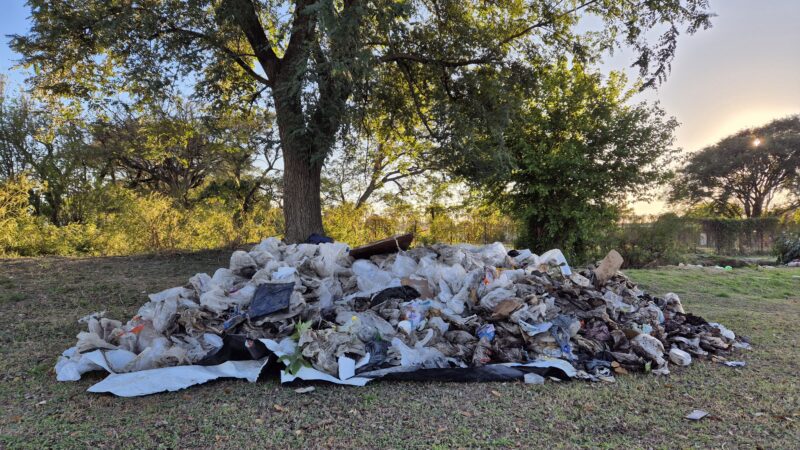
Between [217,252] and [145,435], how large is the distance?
609 cm

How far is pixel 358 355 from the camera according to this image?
3.11 metres

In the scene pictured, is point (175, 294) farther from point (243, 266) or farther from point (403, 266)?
point (403, 266)

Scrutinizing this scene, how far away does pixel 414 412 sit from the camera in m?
2.53

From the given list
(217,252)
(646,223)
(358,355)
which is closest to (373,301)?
(358,355)

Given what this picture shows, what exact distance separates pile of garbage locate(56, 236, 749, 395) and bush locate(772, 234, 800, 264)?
43.0 feet

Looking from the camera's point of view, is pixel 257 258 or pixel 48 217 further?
pixel 48 217

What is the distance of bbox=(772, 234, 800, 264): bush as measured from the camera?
45.1 feet

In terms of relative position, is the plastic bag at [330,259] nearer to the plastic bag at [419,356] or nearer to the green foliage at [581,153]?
the plastic bag at [419,356]

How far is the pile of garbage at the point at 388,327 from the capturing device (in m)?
3.05

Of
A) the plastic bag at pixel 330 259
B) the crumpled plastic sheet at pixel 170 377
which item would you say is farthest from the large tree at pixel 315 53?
the crumpled plastic sheet at pixel 170 377

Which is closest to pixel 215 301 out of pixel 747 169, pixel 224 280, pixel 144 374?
pixel 224 280

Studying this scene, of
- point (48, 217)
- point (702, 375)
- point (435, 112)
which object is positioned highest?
point (435, 112)

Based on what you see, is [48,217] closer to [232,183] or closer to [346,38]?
[232,183]

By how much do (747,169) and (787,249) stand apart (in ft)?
45.3
